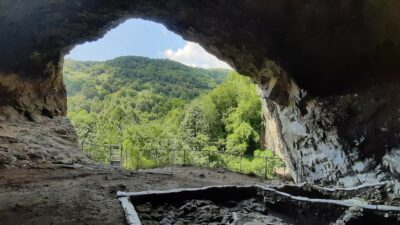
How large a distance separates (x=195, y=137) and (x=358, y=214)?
37575 mm

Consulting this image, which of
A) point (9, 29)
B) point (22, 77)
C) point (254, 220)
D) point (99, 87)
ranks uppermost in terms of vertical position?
point (99, 87)

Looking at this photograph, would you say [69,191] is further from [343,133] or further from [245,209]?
[343,133]

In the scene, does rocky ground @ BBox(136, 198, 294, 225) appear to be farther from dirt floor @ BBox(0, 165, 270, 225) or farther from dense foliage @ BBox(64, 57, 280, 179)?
dense foliage @ BBox(64, 57, 280, 179)

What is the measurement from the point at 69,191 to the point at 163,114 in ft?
195

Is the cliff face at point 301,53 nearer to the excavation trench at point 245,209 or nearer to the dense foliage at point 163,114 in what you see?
the excavation trench at point 245,209

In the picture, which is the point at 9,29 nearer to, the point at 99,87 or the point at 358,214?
the point at 358,214

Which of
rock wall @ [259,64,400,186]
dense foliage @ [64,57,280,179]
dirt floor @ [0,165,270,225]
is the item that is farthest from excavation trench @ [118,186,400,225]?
dense foliage @ [64,57,280,179]

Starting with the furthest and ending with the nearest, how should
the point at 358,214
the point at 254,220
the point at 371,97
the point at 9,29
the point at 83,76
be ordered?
Result: 1. the point at 83,76
2. the point at 9,29
3. the point at 371,97
4. the point at 254,220
5. the point at 358,214

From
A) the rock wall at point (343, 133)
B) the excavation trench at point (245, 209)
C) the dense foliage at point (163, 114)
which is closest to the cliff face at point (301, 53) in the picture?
the rock wall at point (343, 133)

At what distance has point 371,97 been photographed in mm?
9070

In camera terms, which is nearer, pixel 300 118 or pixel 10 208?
pixel 10 208

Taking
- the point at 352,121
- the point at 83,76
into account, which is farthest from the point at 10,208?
the point at 83,76

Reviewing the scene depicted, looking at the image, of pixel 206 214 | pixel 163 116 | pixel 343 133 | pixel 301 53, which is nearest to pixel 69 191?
pixel 206 214

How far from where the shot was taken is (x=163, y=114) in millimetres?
67875
